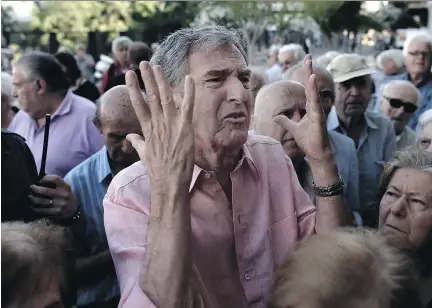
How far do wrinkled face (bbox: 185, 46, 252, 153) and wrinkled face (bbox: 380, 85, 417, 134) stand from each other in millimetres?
3606

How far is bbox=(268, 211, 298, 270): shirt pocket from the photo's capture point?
2.15 m

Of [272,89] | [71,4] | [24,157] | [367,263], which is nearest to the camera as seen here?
[367,263]

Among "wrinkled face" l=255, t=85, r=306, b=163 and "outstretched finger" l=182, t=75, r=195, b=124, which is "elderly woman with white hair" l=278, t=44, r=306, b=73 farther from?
"outstretched finger" l=182, t=75, r=195, b=124

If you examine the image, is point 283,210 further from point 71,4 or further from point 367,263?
point 71,4

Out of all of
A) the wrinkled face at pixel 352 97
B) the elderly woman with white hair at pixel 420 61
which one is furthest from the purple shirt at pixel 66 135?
the elderly woman with white hair at pixel 420 61

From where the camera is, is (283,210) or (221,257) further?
(283,210)

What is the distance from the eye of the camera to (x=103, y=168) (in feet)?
10.9

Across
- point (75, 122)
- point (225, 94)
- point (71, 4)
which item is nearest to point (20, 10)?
point (71, 4)

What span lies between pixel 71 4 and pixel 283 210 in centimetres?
3311

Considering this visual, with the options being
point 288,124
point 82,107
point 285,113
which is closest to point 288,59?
point 82,107

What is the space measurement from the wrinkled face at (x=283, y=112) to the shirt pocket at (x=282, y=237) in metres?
1.18

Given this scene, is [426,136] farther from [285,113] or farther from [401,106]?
[401,106]

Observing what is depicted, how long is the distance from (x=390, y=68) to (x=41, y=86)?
201 inches

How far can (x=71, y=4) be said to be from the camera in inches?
1323
